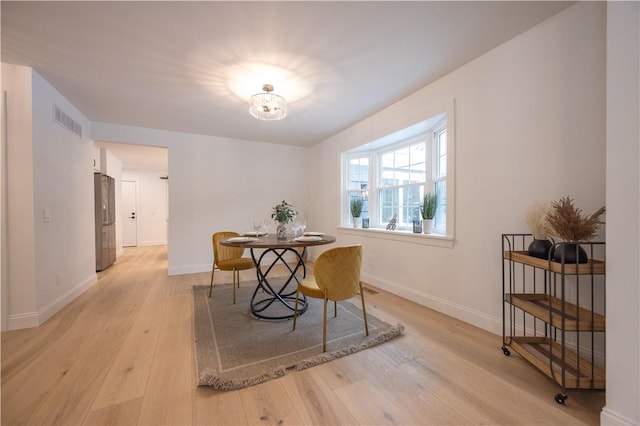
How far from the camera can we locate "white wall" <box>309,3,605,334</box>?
1591 millimetres

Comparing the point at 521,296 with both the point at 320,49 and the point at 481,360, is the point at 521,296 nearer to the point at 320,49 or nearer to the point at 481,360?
the point at 481,360

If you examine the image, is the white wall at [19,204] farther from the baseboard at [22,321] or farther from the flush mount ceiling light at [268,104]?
the flush mount ceiling light at [268,104]

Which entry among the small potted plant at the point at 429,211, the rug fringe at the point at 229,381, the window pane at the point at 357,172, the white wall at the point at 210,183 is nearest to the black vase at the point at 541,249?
the small potted plant at the point at 429,211

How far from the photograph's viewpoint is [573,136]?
1650mm

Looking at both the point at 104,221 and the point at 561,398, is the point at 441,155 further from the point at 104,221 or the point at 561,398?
the point at 104,221

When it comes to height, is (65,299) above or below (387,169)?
below

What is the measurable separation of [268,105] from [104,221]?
14.0 feet

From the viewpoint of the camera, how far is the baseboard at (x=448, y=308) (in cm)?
210

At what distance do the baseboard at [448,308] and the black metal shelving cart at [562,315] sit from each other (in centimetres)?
11

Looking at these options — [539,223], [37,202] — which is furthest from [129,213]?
[539,223]

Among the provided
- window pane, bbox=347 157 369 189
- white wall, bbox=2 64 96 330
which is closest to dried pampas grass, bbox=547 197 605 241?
window pane, bbox=347 157 369 189

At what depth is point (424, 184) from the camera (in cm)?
308

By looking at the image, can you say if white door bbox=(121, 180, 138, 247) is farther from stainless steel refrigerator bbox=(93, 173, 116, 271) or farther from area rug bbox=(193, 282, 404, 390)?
area rug bbox=(193, 282, 404, 390)
